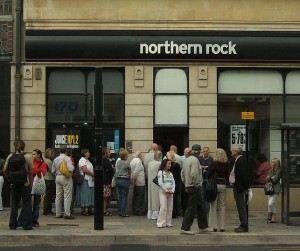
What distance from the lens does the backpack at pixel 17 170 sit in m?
13.4

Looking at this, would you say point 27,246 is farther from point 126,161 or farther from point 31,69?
A: point 31,69

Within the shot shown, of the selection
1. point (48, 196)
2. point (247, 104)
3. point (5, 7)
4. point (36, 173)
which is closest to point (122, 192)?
point (48, 196)

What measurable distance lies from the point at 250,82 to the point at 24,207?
26.1ft

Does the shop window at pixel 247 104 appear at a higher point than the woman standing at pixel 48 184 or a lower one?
higher

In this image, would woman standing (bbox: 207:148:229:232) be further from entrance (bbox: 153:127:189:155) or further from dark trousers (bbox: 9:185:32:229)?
entrance (bbox: 153:127:189:155)

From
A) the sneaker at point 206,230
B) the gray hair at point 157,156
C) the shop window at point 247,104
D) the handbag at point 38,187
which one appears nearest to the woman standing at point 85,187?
the gray hair at point 157,156

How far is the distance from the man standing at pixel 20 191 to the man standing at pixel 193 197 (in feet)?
11.3

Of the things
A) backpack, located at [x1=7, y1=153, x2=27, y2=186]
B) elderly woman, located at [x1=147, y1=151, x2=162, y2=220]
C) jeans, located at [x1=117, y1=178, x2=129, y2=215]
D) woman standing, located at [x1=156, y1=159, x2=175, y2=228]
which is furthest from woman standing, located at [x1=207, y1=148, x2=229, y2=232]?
backpack, located at [x1=7, y1=153, x2=27, y2=186]

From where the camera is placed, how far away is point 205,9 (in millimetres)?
18172

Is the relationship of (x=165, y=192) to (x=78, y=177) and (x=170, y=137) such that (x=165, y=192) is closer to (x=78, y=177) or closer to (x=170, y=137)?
(x=78, y=177)

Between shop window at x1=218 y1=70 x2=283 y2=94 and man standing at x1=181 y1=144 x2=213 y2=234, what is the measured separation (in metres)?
5.26

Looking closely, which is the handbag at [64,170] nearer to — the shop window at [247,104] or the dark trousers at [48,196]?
the dark trousers at [48,196]

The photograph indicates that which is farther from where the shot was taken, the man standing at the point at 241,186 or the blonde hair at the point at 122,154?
the blonde hair at the point at 122,154

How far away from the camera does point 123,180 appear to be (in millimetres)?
16219
